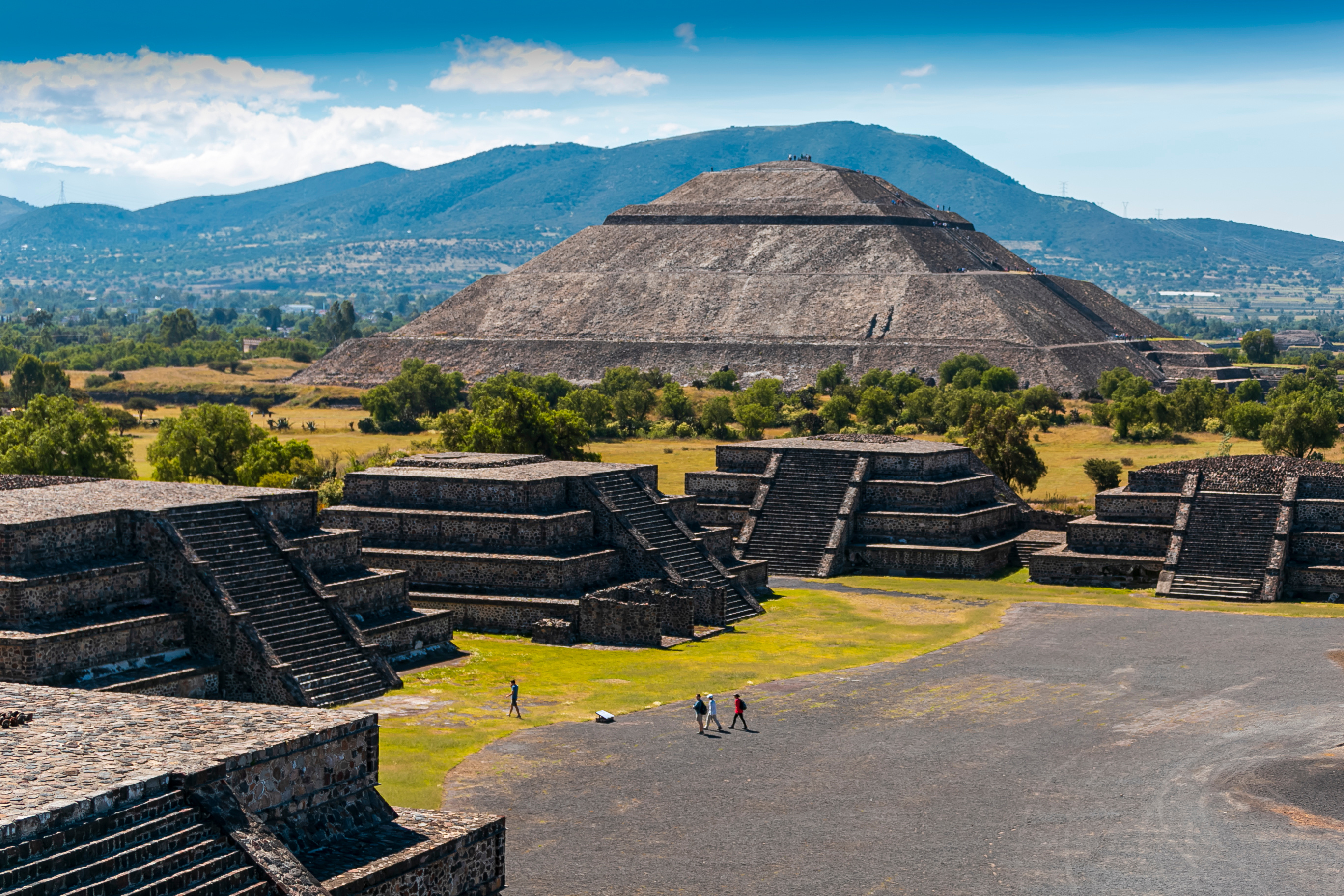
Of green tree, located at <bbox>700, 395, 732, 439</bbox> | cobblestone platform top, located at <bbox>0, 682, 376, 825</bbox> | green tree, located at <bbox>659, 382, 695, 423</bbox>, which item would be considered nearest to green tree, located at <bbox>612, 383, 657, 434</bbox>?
green tree, located at <bbox>659, 382, 695, 423</bbox>

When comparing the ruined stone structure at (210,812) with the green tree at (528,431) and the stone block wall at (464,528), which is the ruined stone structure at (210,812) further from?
the green tree at (528,431)

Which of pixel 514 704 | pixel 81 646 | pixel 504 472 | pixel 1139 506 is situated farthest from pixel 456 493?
pixel 1139 506

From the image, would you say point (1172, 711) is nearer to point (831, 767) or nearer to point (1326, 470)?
point (831, 767)

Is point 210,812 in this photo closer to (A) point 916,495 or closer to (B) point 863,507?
(B) point 863,507

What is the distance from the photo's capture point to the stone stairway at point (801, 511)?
6056 centimetres

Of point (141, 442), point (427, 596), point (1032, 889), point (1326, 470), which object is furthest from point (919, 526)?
point (141, 442)

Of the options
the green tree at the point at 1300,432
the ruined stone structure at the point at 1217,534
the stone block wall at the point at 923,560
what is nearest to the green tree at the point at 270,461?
the stone block wall at the point at 923,560

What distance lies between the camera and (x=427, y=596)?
47.0m

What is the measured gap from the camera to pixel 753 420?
353 feet

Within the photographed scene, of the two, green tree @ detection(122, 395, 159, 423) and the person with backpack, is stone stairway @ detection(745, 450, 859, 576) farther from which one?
green tree @ detection(122, 395, 159, 423)

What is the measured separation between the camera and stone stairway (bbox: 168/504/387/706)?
120 feet

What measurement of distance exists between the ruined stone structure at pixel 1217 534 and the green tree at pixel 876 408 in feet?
167

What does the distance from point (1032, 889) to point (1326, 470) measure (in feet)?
126

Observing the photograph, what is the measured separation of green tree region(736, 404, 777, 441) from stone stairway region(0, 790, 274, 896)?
287ft
